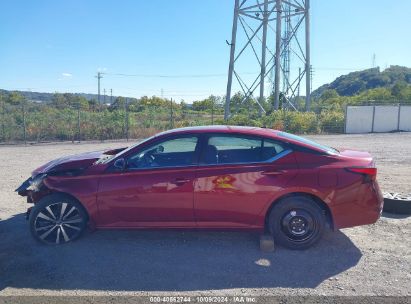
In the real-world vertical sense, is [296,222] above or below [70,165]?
below

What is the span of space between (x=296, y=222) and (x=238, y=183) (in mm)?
882

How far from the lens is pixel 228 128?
4.67 m

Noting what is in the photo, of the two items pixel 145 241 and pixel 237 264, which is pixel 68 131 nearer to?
pixel 145 241

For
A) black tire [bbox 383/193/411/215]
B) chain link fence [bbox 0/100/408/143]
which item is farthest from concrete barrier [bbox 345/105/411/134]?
black tire [bbox 383/193/411/215]

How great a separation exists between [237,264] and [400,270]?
179cm

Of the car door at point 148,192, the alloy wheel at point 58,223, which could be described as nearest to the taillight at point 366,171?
the car door at point 148,192

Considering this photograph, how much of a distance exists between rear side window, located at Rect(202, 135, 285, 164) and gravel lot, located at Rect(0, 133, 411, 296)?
1131 mm

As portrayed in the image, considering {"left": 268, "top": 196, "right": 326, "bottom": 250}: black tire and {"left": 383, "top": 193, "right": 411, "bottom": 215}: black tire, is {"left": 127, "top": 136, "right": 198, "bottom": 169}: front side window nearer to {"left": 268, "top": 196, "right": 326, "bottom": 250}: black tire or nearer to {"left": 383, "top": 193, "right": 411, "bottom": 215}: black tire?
{"left": 268, "top": 196, "right": 326, "bottom": 250}: black tire

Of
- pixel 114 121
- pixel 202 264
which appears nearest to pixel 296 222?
pixel 202 264

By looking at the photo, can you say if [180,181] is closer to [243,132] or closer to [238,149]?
[238,149]

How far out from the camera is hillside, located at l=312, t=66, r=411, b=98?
8700 centimetres

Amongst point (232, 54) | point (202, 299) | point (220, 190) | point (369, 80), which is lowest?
point (202, 299)

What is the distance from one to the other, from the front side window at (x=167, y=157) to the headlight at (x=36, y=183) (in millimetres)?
1206

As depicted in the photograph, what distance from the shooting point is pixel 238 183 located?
4203 millimetres
